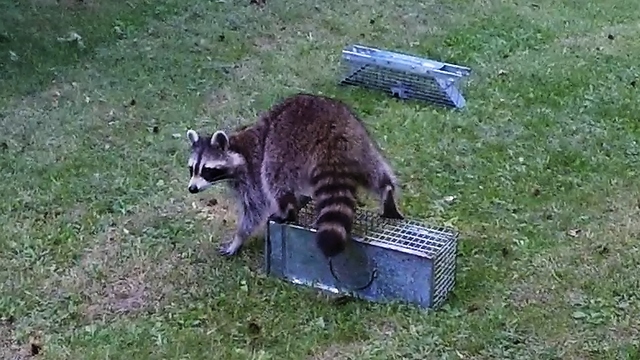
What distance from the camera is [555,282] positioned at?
430 centimetres

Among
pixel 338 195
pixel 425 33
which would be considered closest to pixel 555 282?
pixel 338 195

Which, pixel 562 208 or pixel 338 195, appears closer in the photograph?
pixel 338 195

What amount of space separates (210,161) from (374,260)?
872 mm

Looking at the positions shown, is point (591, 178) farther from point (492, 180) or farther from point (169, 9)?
point (169, 9)

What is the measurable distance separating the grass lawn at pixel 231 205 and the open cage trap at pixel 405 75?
0.11 m

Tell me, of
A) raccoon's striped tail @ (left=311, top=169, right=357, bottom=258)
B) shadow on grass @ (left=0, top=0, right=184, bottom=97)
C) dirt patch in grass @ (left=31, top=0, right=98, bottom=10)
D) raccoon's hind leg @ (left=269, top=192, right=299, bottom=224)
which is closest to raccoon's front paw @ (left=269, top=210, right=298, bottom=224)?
raccoon's hind leg @ (left=269, top=192, right=299, bottom=224)

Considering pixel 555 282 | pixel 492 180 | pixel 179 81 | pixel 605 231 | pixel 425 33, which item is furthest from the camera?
pixel 425 33

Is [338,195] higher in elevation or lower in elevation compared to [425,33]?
higher

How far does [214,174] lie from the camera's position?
4.52 m

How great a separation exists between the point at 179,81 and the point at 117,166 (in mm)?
1423

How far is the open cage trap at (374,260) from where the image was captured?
402 centimetres

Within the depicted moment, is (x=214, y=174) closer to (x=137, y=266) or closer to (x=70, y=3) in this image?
(x=137, y=266)

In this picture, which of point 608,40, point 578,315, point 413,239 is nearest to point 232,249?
point 413,239

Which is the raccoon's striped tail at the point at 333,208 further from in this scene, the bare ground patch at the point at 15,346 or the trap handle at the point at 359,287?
the bare ground patch at the point at 15,346
